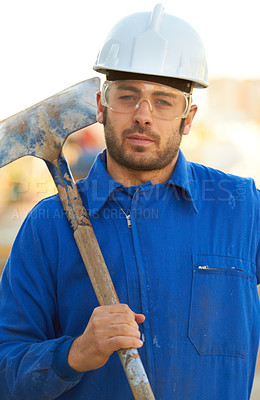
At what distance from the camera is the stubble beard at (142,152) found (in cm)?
187

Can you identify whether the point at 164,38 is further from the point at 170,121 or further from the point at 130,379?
the point at 130,379

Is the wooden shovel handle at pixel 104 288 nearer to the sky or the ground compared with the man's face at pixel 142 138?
nearer to the ground

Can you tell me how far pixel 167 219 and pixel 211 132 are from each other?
263 inches

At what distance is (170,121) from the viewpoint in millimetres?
1912

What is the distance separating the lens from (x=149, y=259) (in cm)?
183

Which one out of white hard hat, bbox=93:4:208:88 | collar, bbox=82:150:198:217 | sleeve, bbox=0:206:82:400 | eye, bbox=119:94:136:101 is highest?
white hard hat, bbox=93:4:208:88

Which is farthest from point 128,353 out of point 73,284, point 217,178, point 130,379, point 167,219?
point 217,178

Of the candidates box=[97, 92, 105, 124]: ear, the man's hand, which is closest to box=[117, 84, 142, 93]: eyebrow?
box=[97, 92, 105, 124]: ear

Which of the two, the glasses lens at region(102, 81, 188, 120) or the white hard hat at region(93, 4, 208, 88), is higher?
the white hard hat at region(93, 4, 208, 88)

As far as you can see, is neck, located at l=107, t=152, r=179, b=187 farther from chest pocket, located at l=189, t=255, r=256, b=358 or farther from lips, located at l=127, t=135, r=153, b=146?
chest pocket, located at l=189, t=255, r=256, b=358

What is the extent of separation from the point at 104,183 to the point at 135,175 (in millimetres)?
111

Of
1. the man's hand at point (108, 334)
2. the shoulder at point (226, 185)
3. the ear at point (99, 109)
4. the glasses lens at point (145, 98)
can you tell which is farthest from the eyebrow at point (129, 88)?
the man's hand at point (108, 334)

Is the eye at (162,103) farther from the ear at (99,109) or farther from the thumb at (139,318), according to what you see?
the thumb at (139,318)

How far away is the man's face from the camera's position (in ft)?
6.11
